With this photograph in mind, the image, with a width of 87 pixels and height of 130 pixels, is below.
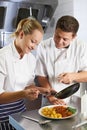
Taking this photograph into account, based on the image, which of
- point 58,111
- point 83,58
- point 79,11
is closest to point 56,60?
point 83,58

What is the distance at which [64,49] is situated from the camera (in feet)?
5.10

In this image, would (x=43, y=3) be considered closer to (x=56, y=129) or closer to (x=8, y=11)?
(x=8, y=11)

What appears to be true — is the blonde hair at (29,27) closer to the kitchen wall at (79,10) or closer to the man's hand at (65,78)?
the man's hand at (65,78)

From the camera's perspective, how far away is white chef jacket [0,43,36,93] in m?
1.25

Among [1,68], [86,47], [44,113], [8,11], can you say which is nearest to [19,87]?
[1,68]

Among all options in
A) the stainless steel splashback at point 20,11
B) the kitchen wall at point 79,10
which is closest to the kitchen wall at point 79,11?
the kitchen wall at point 79,10

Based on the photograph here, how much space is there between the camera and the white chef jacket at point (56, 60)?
1.54m

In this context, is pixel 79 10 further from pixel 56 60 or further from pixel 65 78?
pixel 65 78

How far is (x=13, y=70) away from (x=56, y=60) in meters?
0.37

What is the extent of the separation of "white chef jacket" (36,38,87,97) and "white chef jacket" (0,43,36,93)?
0.54 ft

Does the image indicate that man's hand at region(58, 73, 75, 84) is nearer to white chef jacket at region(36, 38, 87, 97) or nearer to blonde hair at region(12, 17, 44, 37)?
white chef jacket at region(36, 38, 87, 97)

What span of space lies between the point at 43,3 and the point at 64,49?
3.21ft

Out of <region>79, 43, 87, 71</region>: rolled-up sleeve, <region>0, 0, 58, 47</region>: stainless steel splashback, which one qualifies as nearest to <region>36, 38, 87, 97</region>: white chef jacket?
<region>79, 43, 87, 71</region>: rolled-up sleeve

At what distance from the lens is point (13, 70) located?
1.29m
